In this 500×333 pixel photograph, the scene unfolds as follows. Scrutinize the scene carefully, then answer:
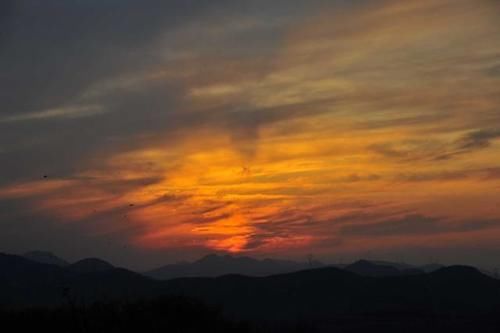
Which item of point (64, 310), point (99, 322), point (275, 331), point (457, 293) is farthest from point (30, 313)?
point (457, 293)

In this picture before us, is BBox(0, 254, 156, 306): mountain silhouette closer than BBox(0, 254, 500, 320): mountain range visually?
No

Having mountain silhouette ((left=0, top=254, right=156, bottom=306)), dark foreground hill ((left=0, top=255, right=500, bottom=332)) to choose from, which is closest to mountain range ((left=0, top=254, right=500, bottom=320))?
dark foreground hill ((left=0, top=255, right=500, bottom=332))

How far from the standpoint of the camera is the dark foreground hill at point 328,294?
70875mm

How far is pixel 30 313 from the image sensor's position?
112ft

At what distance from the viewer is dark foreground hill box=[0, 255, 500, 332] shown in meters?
70.9

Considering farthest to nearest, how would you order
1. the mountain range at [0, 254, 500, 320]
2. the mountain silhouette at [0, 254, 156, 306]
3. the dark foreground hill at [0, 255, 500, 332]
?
1. the mountain silhouette at [0, 254, 156, 306]
2. the mountain range at [0, 254, 500, 320]
3. the dark foreground hill at [0, 255, 500, 332]

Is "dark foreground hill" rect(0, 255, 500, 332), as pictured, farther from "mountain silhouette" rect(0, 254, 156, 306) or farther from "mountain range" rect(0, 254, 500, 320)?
"mountain silhouette" rect(0, 254, 156, 306)

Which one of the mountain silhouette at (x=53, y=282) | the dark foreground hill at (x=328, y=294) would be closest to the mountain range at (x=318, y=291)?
the dark foreground hill at (x=328, y=294)

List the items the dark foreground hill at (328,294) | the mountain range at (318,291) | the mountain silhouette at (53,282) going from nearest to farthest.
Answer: the dark foreground hill at (328,294) → the mountain range at (318,291) → the mountain silhouette at (53,282)

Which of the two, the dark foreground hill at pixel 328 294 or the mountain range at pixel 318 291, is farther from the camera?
the mountain range at pixel 318 291

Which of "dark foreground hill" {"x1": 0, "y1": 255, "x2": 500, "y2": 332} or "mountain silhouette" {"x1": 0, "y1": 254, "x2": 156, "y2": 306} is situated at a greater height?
"mountain silhouette" {"x1": 0, "y1": 254, "x2": 156, "y2": 306}

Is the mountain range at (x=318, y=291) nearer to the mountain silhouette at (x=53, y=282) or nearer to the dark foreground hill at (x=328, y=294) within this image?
the dark foreground hill at (x=328, y=294)

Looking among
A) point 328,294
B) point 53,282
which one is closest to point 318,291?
point 328,294

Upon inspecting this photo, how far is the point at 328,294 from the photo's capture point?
8844 cm
